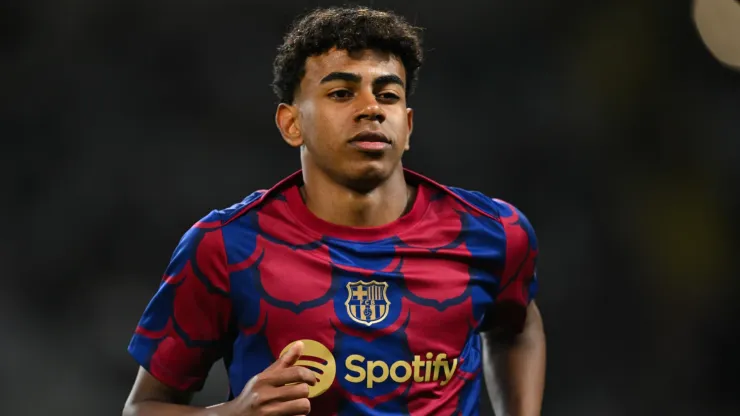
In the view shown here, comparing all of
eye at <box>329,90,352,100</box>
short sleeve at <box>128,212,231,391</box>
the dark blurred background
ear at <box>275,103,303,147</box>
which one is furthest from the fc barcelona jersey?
the dark blurred background

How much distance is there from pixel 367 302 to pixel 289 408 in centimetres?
26

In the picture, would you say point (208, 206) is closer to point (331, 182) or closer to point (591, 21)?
point (591, 21)

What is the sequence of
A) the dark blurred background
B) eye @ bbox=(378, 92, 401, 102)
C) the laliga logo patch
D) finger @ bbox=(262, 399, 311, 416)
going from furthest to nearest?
the dark blurred background, eye @ bbox=(378, 92, 401, 102), the laliga logo patch, finger @ bbox=(262, 399, 311, 416)

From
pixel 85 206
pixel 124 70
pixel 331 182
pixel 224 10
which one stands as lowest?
pixel 331 182

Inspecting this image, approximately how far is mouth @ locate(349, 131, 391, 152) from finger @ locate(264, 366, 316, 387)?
0.41 meters

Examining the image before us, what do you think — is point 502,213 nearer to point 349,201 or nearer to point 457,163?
point 349,201

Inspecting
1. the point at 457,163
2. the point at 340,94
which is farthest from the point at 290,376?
the point at 457,163

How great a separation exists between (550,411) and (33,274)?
6.41 feet

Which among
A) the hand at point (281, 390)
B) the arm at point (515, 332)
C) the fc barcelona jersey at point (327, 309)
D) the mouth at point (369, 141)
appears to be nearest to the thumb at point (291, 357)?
the hand at point (281, 390)

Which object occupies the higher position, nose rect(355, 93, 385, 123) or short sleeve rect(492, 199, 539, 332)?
nose rect(355, 93, 385, 123)

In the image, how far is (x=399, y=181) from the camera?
67.4 inches

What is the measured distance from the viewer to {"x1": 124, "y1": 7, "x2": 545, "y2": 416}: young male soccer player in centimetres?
155

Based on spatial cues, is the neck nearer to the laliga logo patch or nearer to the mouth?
the mouth

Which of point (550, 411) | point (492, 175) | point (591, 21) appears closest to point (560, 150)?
point (492, 175)
